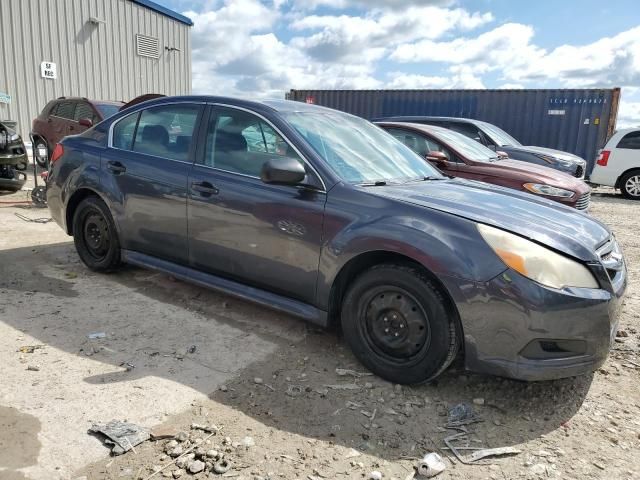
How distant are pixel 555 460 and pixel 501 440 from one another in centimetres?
26

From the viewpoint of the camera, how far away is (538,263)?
2.66m

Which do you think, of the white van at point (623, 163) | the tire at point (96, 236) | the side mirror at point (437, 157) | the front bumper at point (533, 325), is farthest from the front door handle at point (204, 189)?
the white van at point (623, 163)

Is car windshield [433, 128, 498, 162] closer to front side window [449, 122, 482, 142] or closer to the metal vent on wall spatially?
front side window [449, 122, 482, 142]

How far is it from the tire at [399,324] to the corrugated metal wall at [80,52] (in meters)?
13.6

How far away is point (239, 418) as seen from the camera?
2.71 meters

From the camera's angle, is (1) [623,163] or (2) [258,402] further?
(1) [623,163]

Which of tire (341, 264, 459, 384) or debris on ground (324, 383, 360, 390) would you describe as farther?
debris on ground (324, 383, 360, 390)

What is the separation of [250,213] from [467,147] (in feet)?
15.2

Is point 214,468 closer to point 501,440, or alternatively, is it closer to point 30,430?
point 30,430

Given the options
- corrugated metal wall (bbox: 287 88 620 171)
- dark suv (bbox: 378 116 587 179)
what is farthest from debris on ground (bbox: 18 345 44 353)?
corrugated metal wall (bbox: 287 88 620 171)

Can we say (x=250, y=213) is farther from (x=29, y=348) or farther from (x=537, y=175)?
(x=537, y=175)

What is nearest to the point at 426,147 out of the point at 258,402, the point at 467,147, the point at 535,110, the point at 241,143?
the point at 467,147

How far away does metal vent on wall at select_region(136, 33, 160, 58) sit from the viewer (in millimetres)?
Answer: 16703

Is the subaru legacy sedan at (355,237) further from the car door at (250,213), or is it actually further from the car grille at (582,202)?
the car grille at (582,202)
